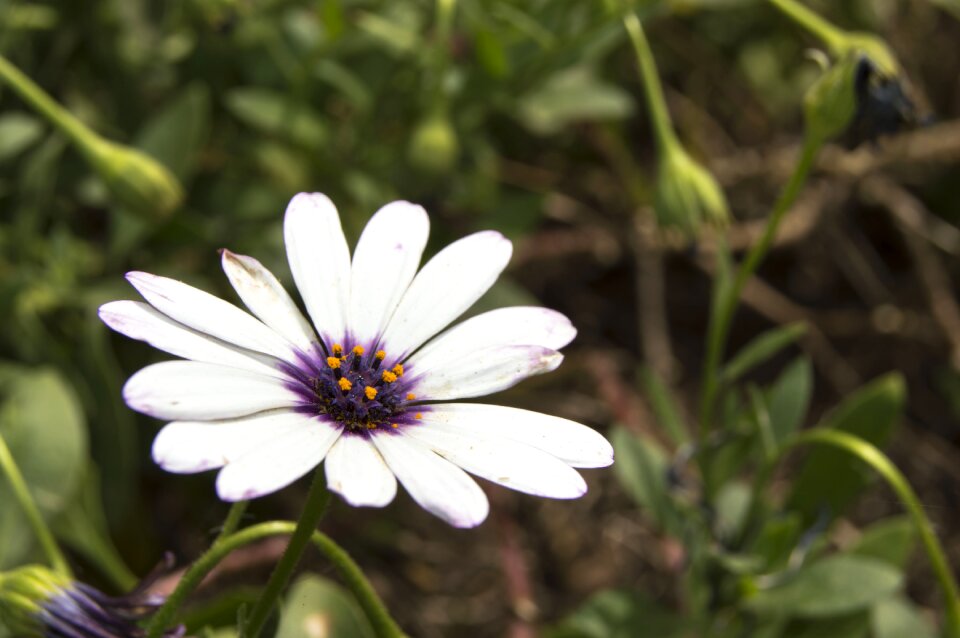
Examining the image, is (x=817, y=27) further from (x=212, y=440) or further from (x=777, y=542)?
(x=212, y=440)

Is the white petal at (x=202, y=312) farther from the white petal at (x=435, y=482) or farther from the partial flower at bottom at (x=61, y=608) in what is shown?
the partial flower at bottom at (x=61, y=608)

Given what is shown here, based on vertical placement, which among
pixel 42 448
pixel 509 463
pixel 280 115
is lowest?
pixel 509 463

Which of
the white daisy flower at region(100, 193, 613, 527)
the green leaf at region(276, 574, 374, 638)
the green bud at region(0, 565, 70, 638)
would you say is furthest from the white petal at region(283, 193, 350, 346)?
the green leaf at region(276, 574, 374, 638)

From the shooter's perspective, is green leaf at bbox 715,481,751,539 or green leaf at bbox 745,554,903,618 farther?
green leaf at bbox 715,481,751,539

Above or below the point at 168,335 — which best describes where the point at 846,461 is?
above

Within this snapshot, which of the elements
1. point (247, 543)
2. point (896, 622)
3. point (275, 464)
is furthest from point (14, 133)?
point (896, 622)

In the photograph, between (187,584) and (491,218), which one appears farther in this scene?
(491,218)

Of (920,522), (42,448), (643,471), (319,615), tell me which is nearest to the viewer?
(920,522)

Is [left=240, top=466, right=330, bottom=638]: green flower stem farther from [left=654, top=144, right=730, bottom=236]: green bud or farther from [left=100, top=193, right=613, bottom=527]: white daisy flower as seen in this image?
[left=654, top=144, right=730, bottom=236]: green bud

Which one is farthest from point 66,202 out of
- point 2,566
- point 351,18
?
point 2,566
